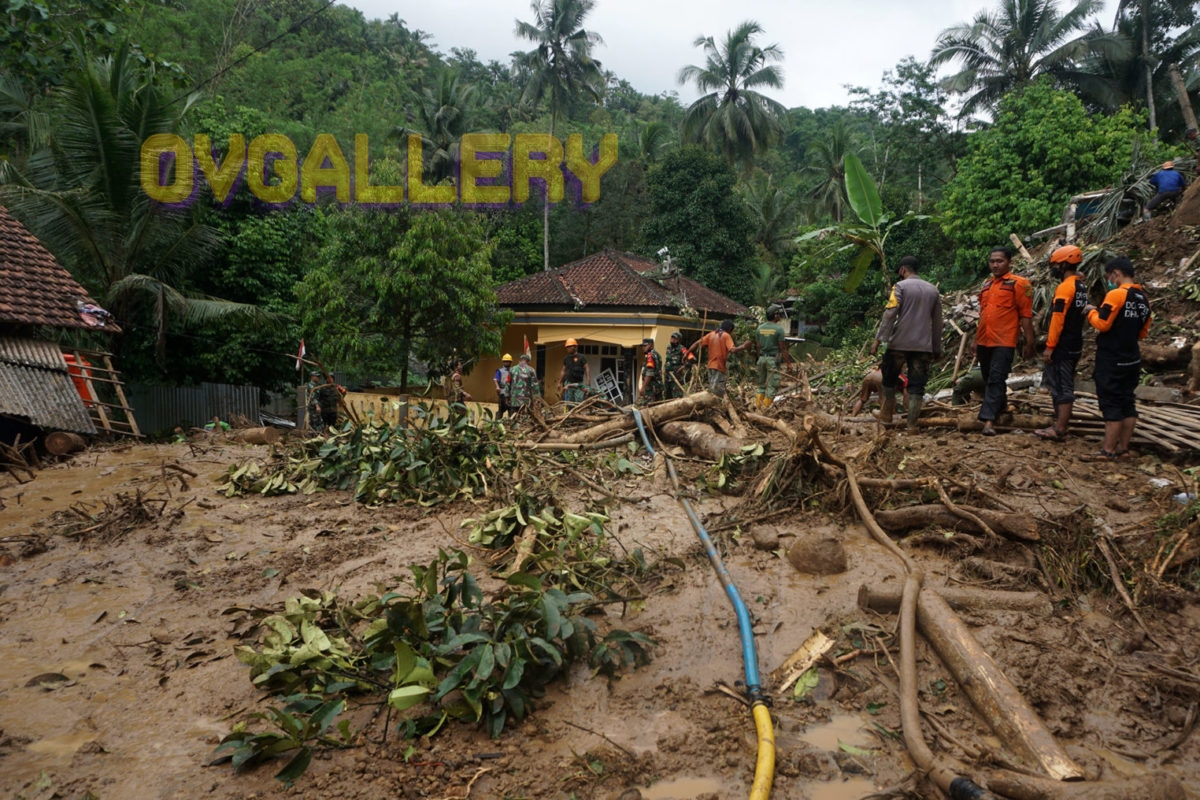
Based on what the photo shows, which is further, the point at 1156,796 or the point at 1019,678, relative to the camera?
the point at 1019,678

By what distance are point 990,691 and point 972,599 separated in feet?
2.57

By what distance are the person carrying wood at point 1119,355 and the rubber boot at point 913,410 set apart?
4.64 ft

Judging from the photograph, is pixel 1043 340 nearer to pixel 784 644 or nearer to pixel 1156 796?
pixel 784 644

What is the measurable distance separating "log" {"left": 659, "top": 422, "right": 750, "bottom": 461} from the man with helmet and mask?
2.37m

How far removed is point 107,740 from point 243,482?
4388 millimetres

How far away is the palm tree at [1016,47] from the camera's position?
83.8 feet

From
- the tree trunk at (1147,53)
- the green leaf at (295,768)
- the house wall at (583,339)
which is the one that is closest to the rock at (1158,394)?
the green leaf at (295,768)

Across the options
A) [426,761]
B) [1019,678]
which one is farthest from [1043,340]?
[426,761]

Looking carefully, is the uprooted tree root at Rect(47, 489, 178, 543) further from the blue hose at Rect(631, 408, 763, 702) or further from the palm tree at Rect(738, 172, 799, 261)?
the palm tree at Rect(738, 172, 799, 261)

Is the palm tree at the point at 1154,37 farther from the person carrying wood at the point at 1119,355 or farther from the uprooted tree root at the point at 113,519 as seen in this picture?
the uprooted tree root at the point at 113,519

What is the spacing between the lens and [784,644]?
360 cm

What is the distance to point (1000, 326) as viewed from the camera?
6082 millimetres

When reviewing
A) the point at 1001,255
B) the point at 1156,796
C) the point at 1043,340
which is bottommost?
the point at 1156,796

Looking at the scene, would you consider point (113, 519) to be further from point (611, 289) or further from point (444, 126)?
point (444, 126)
